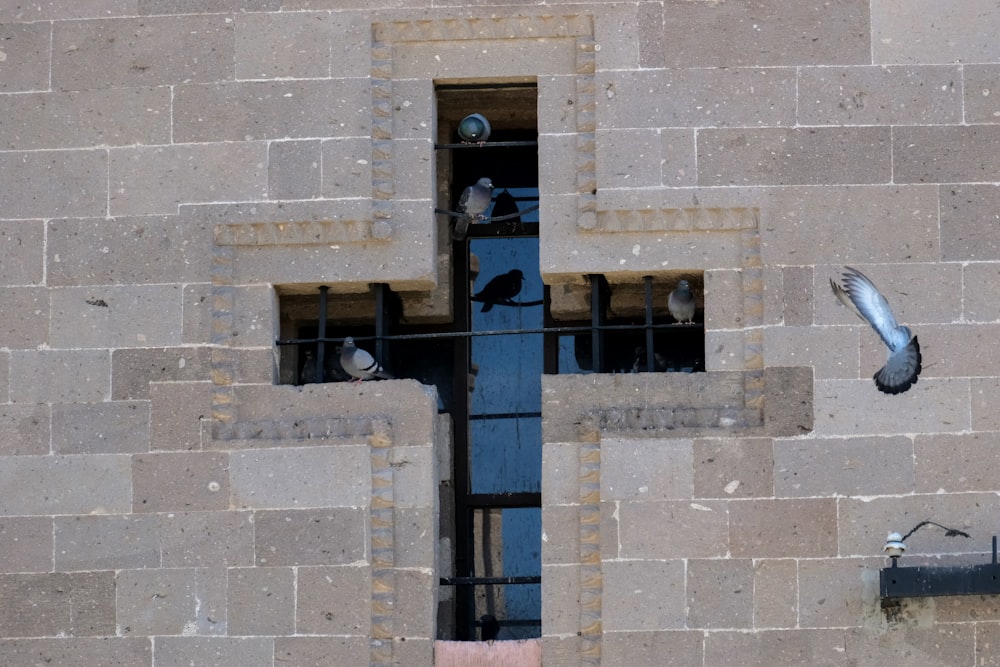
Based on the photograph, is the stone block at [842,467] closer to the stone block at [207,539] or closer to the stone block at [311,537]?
the stone block at [311,537]

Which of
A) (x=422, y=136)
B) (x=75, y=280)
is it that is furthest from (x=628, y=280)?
(x=75, y=280)

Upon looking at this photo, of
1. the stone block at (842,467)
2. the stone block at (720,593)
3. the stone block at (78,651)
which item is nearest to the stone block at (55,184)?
the stone block at (78,651)

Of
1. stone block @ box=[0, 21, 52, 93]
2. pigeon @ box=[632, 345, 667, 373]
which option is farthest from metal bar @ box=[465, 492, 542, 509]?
stone block @ box=[0, 21, 52, 93]

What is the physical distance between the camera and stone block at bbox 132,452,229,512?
375 inches

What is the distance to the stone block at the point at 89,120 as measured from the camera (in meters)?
9.92

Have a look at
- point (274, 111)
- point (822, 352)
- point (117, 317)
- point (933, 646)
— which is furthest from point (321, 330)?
point (933, 646)

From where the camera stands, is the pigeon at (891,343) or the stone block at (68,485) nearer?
the pigeon at (891,343)

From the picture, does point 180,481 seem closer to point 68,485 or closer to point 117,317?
point 68,485

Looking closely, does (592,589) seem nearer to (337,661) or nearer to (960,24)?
(337,661)

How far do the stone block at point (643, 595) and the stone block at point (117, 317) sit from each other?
6.99ft

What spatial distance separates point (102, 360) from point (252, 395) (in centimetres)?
66

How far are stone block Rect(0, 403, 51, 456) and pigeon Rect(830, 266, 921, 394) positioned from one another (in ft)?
11.4

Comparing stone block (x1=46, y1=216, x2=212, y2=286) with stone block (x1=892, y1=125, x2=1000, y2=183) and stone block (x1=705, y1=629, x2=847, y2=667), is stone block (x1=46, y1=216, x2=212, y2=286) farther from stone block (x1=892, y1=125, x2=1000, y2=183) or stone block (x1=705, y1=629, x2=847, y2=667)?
stone block (x1=892, y1=125, x2=1000, y2=183)

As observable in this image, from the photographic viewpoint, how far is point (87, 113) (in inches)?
392
